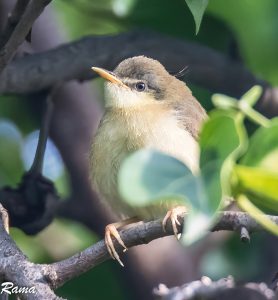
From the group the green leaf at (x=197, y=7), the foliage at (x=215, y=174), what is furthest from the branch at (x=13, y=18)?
the foliage at (x=215, y=174)

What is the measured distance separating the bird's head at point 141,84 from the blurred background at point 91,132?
23 centimetres

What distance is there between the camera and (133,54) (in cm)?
380

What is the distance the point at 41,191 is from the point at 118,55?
29.1 inches

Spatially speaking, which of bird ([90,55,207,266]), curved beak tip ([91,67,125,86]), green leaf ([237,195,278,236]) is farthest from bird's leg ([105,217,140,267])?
green leaf ([237,195,278,236])

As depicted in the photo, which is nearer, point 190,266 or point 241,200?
point 241,200

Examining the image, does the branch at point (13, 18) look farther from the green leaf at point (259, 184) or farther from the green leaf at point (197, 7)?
the green leaf at point (259, 184)

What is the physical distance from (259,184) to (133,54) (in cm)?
248

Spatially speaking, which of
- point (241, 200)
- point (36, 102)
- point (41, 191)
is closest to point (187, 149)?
point (41, 191)

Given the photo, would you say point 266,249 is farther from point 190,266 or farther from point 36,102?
point 36,102

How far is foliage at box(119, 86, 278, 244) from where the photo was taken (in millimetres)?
1323

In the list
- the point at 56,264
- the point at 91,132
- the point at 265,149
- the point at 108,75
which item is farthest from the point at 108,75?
the point at 265,149

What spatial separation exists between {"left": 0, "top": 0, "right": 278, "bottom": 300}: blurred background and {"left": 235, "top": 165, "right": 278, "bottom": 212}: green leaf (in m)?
2.23

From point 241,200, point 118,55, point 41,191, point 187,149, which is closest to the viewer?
point 241,200

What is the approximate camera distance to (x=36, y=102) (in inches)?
155
